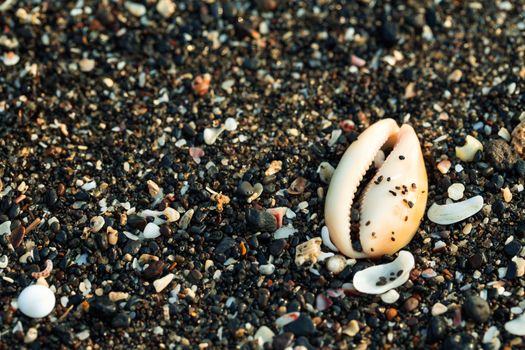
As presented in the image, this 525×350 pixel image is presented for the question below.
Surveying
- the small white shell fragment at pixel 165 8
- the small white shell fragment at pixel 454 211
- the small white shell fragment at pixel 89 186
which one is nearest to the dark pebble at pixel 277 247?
the small white shell fragment at pixel 454 211

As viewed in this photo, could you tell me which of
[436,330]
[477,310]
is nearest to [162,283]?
[436,330]

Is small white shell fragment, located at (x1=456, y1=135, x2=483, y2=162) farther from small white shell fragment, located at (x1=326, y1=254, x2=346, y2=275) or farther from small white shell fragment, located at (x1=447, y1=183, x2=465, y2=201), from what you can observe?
small white shell fragment, located at (x1=326, y1=254, x2=346, y2=275)

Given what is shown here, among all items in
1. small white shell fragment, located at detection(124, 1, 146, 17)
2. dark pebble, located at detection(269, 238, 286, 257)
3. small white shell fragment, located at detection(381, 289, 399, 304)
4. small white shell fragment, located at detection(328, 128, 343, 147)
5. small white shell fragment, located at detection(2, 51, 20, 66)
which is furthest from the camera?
small white shell fragment, located at detection(124, 1, 146, 17)

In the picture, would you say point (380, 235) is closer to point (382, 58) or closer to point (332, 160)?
point (332, 160)

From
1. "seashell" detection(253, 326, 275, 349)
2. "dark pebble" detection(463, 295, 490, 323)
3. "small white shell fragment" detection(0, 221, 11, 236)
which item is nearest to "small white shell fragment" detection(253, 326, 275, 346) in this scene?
"seashell" detection(253, 326, 275, 349)

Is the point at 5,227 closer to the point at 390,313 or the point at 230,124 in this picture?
the point at 230,124

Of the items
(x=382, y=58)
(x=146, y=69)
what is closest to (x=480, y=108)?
(x=382, y=58)
